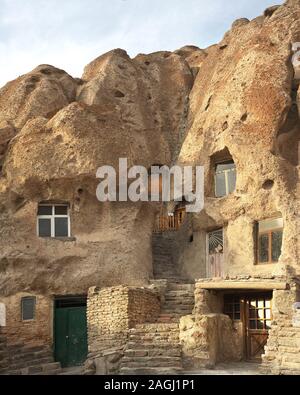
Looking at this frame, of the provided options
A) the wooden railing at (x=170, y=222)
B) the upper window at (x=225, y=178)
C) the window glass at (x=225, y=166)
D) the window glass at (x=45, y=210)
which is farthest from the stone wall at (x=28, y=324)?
the window glass at (x=225, y=166)

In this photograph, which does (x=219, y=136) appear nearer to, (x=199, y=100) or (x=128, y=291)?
(x=199, y=100)

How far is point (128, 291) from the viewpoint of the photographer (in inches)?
736

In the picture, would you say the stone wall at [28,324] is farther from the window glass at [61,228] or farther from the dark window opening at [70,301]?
the window glass at [61,228]

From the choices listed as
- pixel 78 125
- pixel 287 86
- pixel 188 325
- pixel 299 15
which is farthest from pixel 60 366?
pixel 299 15

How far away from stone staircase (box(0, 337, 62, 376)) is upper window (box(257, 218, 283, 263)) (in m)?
8.38

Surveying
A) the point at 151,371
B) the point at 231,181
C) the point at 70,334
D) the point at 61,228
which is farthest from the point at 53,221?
the point at 151,371

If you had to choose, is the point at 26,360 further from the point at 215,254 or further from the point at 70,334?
the point at 215,254

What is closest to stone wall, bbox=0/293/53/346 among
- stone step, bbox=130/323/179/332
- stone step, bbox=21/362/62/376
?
stone step, bbox=21/362/62/376

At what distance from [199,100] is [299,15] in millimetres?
6036

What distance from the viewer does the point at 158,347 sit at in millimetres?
17125

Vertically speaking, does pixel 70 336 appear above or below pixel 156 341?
below

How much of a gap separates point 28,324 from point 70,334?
1593mm

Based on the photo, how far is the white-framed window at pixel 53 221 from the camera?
21875 millimetres

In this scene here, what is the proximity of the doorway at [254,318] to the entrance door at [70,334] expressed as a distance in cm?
549
